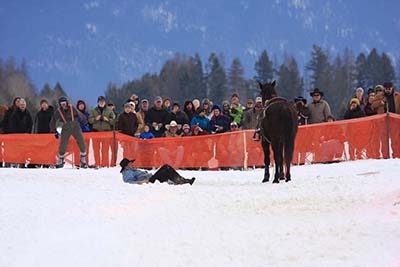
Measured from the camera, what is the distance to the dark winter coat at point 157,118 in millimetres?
20531

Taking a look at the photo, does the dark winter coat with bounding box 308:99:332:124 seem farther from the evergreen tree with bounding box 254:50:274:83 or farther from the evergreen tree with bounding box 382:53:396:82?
the evergreen tree with bounding box 254:50:274:83

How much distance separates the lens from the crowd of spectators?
62.6ft

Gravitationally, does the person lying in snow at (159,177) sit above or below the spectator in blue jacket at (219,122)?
Result: below

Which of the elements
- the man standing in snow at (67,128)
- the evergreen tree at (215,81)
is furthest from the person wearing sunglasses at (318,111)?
the evergreen tree at (215,81)

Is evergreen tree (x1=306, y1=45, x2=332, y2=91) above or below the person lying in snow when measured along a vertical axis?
above

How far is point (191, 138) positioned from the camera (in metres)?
19.0

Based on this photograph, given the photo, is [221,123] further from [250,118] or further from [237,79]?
[237,79]

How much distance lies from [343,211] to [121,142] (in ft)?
36.3

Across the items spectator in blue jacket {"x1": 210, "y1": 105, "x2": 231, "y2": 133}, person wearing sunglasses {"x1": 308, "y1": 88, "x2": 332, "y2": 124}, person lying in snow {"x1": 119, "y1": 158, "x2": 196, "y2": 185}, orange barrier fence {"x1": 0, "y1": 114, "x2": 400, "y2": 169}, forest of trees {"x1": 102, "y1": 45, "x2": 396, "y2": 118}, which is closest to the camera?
person lying in snow {"x1": 119, "y1": 158, "x2": 196, "y2": 185}

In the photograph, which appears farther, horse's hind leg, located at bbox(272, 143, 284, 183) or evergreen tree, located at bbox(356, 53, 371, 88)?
evergreen tree, located at bbox(356, 53, 371, 88)

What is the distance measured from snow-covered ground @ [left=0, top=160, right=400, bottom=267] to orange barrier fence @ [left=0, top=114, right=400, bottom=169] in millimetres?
4806

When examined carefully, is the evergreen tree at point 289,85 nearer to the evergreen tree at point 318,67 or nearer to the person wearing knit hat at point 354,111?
the evergreen tree at point 318,67

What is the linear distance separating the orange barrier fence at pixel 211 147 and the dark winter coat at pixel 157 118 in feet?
3.86

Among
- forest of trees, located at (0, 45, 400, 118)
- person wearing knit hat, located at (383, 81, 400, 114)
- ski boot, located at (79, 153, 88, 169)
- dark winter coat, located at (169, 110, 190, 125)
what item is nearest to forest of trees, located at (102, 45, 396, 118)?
forest of trees, located at (0, 45, 400, 118)
